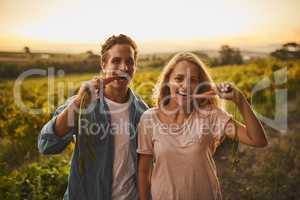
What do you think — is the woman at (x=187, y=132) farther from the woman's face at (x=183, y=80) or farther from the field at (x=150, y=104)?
the field at (x=150, y=104)

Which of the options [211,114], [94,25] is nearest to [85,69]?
[94,25]

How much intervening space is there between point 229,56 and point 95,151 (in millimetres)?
1497

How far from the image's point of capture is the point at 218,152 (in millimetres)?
2971

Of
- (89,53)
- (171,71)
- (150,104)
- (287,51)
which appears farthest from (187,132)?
(287,51)

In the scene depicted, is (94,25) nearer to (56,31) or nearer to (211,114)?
(56,31)

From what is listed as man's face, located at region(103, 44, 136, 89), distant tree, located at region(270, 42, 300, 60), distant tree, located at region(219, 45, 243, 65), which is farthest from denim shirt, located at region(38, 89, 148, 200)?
distant tree, located at region(270, 42, 300, 60)

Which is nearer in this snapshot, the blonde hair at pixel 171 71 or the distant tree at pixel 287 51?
the blonde hair at pixel 171 71

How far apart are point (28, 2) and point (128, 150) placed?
155cm

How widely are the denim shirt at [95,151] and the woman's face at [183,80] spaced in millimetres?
301

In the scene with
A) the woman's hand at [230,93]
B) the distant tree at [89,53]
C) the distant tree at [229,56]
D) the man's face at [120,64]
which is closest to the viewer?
the woman's hand at [230,93]

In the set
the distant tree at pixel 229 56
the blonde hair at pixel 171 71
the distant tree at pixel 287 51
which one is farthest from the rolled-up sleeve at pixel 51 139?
the distant tree at pixel 287 51

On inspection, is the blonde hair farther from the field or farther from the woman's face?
the field

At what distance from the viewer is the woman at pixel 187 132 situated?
1729 millimetres

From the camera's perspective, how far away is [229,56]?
9.92 feet
